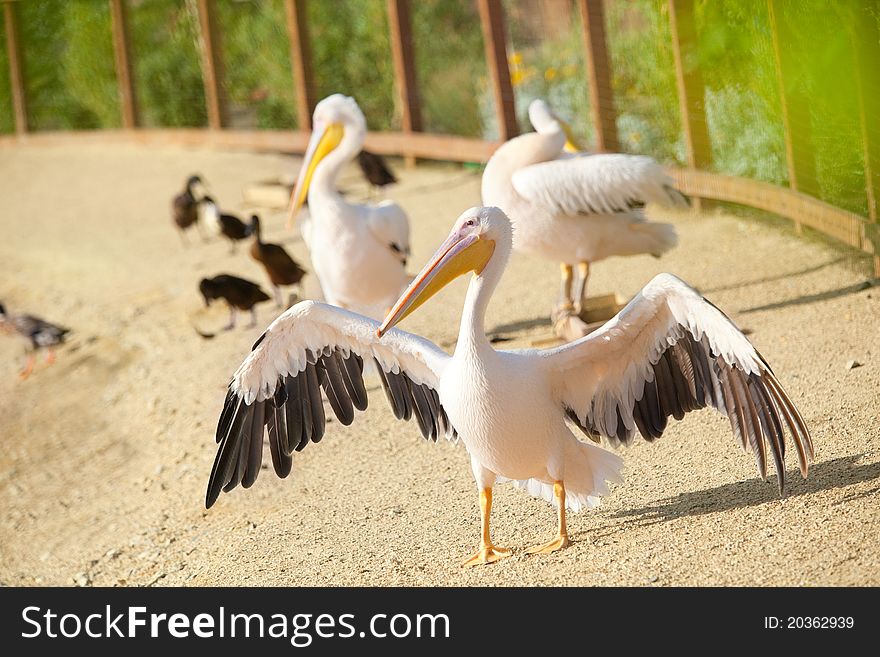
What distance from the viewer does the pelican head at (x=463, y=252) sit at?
421 cm

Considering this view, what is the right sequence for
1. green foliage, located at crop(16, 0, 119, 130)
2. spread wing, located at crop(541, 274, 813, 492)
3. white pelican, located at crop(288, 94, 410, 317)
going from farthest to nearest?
green foliage, located at crop(16, 0, 119, 130) → white pelican, located at crop(288, 94, 410, 317) → spread wing, located at crop(541, 274, 813, 492)

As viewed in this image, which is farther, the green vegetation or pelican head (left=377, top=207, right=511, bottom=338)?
the green vegetation

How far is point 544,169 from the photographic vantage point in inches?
250

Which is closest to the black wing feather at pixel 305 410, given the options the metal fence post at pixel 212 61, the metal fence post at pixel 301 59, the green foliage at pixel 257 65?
the metal fence post at pixel 301 59

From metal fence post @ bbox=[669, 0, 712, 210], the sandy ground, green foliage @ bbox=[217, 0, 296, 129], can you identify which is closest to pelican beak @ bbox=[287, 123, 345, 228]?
the sandy ground

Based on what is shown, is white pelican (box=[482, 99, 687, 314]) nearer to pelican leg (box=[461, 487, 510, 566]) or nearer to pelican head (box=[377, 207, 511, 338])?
pelican head (box=[377, 207, 511, 338])

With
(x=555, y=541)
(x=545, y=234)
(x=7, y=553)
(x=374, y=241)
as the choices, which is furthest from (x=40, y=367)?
(x=555, y=541)

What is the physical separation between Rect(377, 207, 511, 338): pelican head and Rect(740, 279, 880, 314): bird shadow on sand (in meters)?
2.60

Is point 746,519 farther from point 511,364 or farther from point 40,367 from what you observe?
point 40,367

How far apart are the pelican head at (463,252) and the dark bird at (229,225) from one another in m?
5.49

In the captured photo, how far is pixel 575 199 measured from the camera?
6.28 m

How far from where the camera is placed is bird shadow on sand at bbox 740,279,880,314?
6301 millimetres

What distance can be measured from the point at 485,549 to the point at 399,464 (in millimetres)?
1256

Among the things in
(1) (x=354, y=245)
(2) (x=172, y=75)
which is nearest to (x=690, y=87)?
(1) (x=354, y=245)
